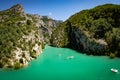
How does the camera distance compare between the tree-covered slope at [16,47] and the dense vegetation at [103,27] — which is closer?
the tree-covered slope at [16,47]

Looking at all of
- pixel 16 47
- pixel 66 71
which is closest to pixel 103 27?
pixel 16 47

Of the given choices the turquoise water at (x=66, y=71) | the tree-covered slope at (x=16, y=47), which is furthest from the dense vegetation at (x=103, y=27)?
the tree-covered slope at (x=16, y=47)

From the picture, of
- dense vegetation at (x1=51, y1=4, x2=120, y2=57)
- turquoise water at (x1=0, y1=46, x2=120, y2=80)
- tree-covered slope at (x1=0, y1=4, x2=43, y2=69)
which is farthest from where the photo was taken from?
dense vegetation at (x1=51, y1=4, x2=120, y2=57)

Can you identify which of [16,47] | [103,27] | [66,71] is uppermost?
[103,27]

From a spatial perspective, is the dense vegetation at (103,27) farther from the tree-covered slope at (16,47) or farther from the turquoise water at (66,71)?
the tree-covered slope at (16,47)

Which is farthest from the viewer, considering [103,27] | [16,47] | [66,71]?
[103,27]

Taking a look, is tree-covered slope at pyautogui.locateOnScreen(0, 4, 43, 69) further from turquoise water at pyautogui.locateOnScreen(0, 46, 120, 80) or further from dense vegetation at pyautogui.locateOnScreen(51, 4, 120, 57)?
dense vegetation at pyautogui.locateOnScreen(51, 4, 120, 57)

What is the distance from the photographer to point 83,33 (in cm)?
11406

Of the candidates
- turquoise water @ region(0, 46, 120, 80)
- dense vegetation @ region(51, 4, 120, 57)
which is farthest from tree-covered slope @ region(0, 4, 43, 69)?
dense vegetation @ region(51, 4, 120, 57)

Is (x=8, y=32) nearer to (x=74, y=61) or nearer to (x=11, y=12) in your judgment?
(x=74, y=61)

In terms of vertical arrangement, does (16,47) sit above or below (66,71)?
above

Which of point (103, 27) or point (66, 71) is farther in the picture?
point (103, 27)

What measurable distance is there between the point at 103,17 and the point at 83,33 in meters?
13.6

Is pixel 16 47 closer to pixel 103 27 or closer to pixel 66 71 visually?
pixel 66 71
